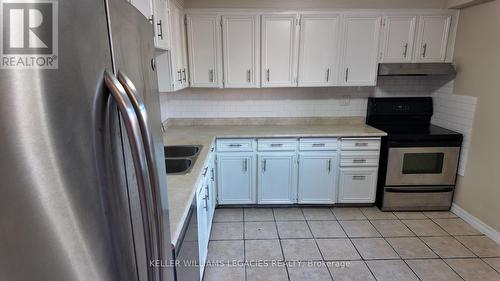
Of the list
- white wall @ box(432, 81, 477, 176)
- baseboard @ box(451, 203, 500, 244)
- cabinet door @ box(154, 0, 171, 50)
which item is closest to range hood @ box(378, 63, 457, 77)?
white wall @ box(432, 81, 477, 176)

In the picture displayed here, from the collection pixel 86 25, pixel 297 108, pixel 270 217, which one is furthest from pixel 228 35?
pixel 86 25

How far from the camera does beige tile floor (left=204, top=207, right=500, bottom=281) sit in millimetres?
2316

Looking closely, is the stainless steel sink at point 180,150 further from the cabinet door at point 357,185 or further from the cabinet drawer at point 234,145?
→ the cabinet door at point 357,185

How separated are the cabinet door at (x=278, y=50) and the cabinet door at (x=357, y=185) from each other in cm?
126

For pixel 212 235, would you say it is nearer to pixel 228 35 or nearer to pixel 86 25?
pixel 228 35

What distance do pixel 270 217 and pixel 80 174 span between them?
287 cm

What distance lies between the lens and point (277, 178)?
3309 millimetres

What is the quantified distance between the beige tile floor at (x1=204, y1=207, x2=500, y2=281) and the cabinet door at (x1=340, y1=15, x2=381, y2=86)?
5.16ft

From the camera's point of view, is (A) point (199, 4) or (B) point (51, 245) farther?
(A) point (199, 4)

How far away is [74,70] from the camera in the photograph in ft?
1.63

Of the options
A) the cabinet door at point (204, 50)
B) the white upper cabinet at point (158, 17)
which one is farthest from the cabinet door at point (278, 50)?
the white upper cabinet at point (158, 17)

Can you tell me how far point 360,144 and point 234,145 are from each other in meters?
1.45

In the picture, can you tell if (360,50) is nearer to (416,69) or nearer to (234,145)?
(416,69)

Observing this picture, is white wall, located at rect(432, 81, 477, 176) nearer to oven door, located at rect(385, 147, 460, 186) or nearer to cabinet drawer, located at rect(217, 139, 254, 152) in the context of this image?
oven door, located at rect(385, 147, 460, 186)
